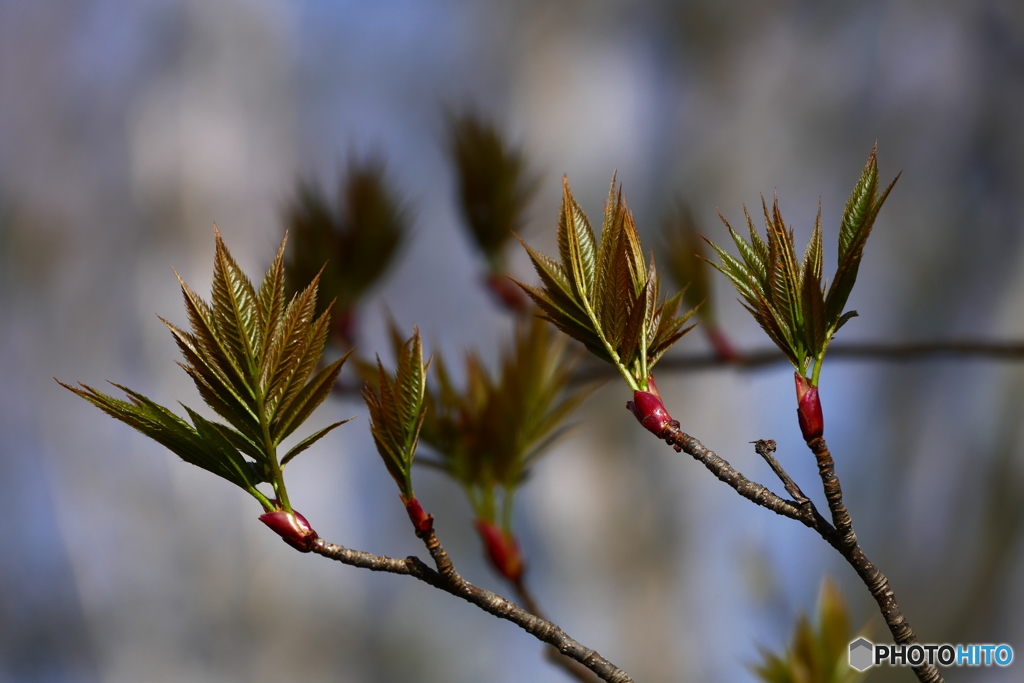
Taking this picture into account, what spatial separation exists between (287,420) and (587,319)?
7 centimetres

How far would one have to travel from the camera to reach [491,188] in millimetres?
478

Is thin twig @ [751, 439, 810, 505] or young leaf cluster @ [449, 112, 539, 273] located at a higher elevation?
young leaf cluster @ [449, 112, 539, 273]

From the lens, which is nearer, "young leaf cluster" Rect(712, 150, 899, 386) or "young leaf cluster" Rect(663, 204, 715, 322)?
"young leaf cluster" Rect(712, 150, 899, 386)

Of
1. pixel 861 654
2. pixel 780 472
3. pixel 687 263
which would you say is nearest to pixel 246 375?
pixel 780 472

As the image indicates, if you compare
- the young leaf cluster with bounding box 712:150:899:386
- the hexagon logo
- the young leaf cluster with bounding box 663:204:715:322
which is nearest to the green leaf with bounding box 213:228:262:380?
the young leaf cluster with bounding box 712:150:899:386

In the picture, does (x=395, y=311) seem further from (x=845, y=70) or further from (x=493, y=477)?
(x=493, y=477)

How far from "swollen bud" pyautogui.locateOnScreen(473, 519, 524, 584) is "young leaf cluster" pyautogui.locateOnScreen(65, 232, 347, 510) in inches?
5.7

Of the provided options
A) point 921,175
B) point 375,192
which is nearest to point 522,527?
point 921,175

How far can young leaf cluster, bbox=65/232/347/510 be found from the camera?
0.17m

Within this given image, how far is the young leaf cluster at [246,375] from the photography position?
0.17m

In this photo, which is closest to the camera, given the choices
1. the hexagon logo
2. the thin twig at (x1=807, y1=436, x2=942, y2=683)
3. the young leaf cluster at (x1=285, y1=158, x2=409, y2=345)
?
the thin twig at (x1=807, y1=436, x2=942, y2=683)

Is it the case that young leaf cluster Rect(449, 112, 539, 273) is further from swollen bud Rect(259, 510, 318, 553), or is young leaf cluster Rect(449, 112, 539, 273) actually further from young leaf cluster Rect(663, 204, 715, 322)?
swollen bud Rect(259, 510, 318, 553)

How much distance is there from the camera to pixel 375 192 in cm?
47

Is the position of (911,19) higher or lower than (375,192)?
higher
